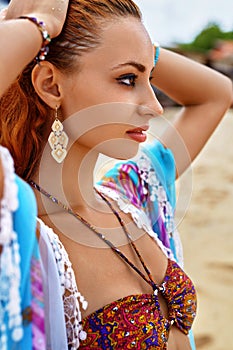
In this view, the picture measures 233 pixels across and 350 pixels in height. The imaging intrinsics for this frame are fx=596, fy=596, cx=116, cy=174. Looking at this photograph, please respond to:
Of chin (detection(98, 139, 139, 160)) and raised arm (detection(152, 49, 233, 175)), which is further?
raised arm (detection(152, 49, 233, 175))

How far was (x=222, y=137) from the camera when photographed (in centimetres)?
786

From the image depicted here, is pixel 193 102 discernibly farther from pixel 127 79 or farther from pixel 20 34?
pixel 20 34

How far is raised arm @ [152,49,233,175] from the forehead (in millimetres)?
384

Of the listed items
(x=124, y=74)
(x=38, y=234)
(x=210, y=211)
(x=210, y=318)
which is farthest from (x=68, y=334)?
(x=210, y=211)

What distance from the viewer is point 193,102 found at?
166 cm

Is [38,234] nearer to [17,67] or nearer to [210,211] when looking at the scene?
[17,67]

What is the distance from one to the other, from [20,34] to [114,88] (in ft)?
0.91

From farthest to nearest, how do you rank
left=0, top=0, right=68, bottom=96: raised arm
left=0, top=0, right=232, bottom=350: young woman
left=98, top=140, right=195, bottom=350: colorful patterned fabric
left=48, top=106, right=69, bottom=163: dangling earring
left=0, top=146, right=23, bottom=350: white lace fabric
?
left=98, top=140, right=195, bottom=350: colorful patterned fabric < left=48, top=106, right=69, bottom=163: dangling earring < left=0, top=0, right=232, bottom=350: young woman < left=0, top=0, right=68, bottom=96: raised arm < left=0, top=146, right=23, bottom=350: white lace fabric

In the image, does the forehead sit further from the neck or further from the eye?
the neck

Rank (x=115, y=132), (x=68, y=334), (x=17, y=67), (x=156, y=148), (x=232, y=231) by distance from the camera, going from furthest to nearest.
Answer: (x=232, y=231) → (x=156, y=148) → (x=115, y=132) → (x=68, y=334) → (x=17, y=67)

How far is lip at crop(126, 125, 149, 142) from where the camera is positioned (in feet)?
4.00

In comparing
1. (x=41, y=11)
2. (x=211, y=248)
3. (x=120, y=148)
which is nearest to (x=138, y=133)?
(x=120, y=148)

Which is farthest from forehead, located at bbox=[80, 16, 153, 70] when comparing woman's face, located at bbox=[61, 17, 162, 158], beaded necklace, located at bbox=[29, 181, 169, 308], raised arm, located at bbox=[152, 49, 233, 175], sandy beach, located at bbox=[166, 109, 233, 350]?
sandy beach, located at bbox=[166, 109, 233, 350]

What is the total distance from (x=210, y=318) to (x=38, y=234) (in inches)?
83.7
